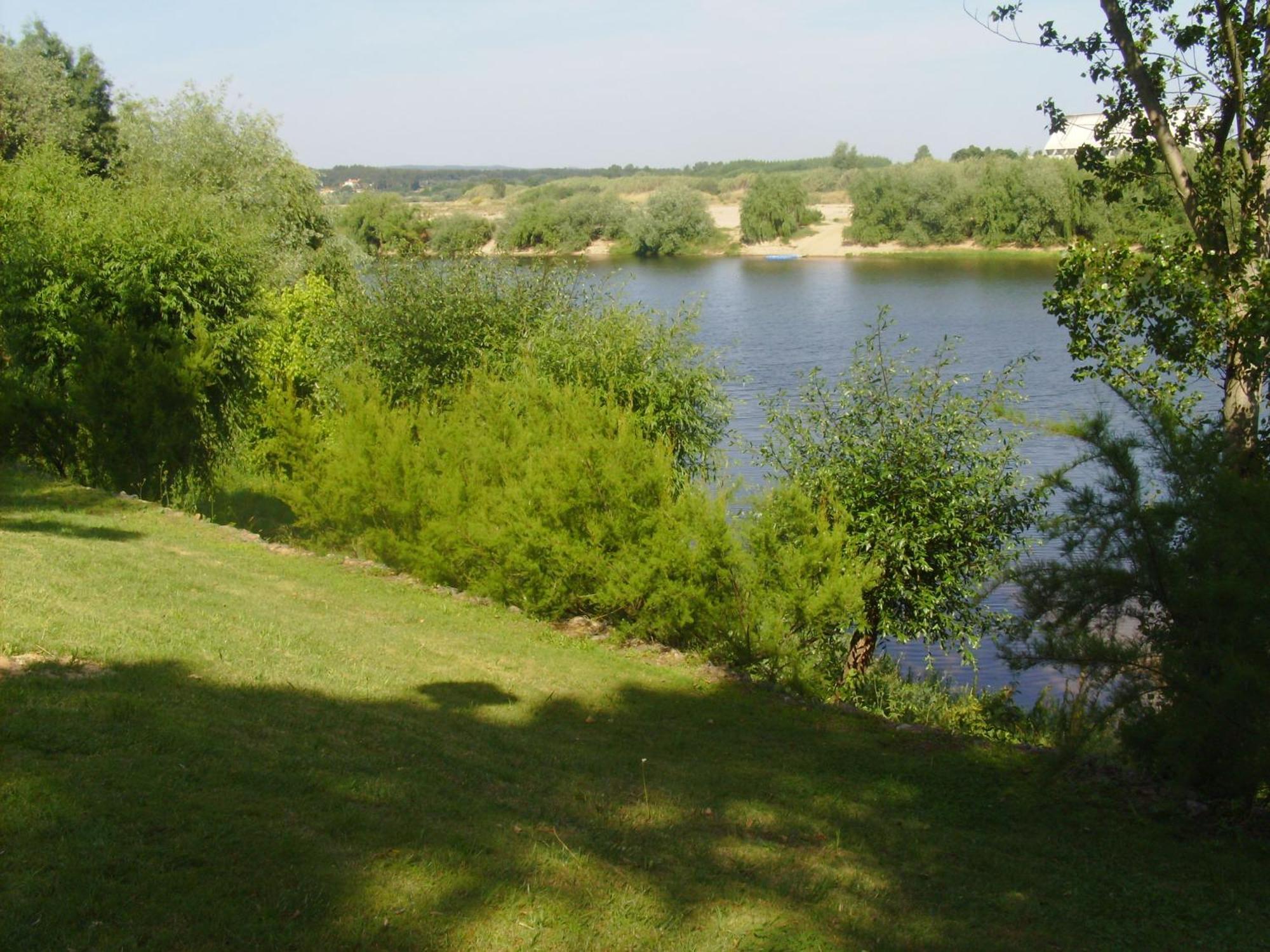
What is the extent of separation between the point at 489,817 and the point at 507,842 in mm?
372

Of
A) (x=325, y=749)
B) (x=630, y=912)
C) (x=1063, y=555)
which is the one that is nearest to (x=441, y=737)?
(x=325, y=749)

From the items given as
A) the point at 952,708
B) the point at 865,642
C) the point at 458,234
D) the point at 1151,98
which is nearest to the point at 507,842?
the point at 952,708

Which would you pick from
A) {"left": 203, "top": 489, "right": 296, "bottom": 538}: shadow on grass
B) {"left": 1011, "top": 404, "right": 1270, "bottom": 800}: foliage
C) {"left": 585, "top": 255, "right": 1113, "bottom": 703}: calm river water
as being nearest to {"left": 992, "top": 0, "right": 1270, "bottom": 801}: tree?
{"left": 1011, "top": 404, "right": 1270, "bottom": 800}: foliage

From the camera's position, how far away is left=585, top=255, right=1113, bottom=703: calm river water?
76.4 feet

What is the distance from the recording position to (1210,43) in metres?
11.0

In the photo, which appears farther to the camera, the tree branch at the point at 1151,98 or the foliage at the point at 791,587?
the foliage at the point at 791,587

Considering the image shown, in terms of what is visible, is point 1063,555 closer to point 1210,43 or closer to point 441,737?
point 441,737

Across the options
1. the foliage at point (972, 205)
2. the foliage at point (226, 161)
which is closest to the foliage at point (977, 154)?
the foliage at point (972, 205)

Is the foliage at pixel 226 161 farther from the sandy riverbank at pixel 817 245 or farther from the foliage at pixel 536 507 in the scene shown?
the sandy riverbank at pixel 817 245

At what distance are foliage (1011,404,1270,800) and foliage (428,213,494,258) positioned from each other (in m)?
17.7

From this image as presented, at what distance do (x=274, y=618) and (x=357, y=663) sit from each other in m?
1.59

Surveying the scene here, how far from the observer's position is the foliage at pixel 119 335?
63.2 ft

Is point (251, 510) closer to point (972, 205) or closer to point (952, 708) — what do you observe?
point (952, 708)

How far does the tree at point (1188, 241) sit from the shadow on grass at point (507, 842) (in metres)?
4.47
